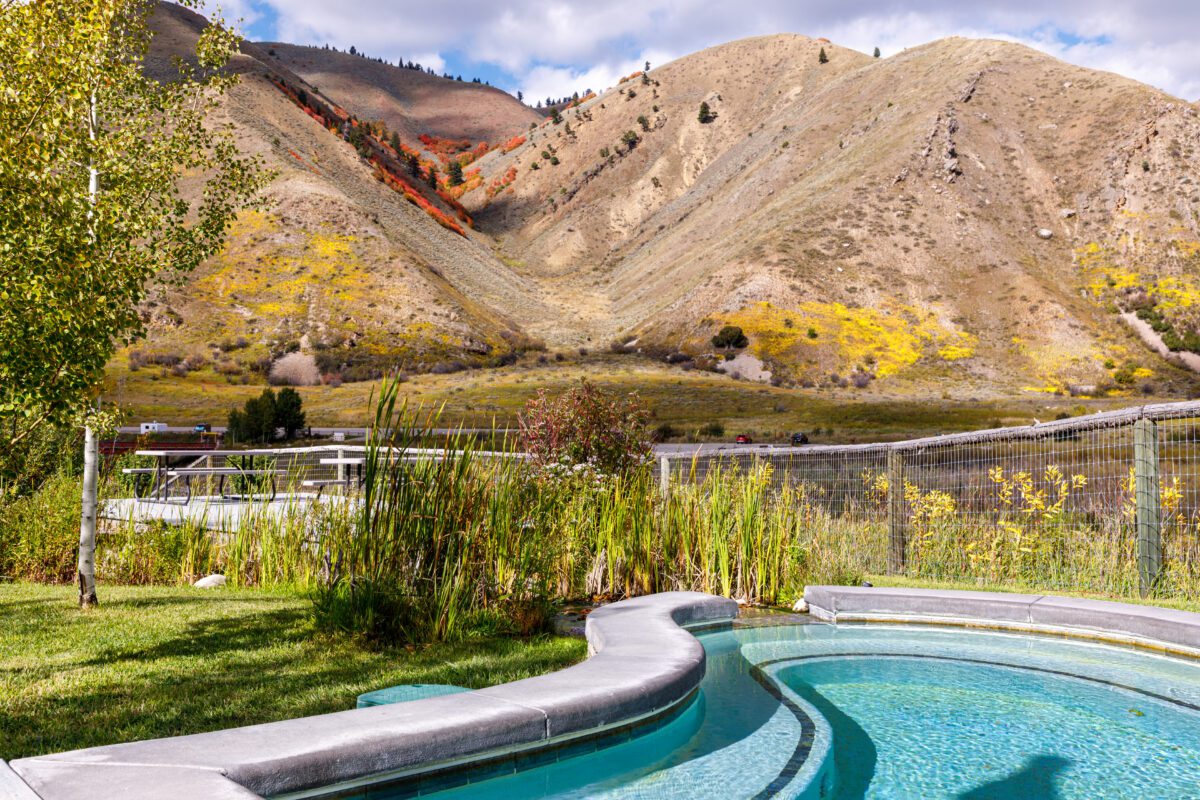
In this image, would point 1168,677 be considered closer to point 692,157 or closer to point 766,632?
point 766,632

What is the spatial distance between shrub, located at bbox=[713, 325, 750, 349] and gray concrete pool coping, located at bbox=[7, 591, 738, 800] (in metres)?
48.1

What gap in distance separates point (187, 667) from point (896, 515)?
7.51m

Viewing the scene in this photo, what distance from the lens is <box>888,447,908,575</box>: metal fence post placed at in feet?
31.7

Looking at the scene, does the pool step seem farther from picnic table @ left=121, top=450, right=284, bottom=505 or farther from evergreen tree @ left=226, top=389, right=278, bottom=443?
evergreen tree @ left=226, top=389, right=278, bottom=443

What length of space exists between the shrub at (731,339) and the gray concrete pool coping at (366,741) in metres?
A: 48.1

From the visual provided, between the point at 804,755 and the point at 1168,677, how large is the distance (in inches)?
124

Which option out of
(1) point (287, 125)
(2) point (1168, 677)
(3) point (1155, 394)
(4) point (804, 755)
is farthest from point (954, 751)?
(1) point (287, 125)

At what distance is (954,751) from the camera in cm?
444

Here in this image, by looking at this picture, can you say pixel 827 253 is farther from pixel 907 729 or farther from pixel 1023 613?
pixel 907 729

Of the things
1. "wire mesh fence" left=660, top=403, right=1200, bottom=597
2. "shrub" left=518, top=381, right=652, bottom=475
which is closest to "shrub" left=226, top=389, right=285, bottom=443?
"shrub" left=518, top=381, right=652, bottom=475

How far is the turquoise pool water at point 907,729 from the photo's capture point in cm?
388

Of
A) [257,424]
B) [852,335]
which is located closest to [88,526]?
[257,424]

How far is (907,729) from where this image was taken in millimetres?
4793

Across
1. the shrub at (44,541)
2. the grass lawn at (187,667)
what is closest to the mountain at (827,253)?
the shrub at (44,541)
